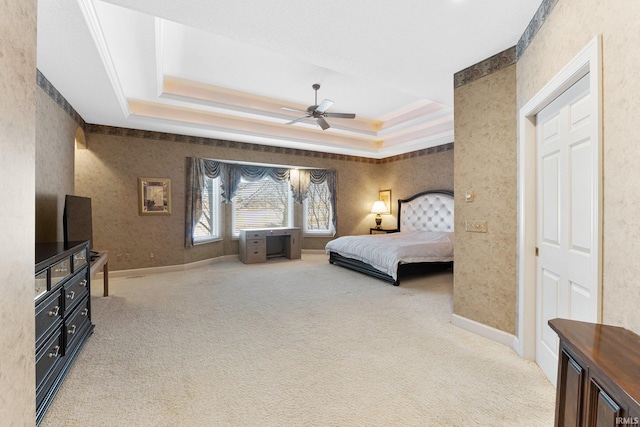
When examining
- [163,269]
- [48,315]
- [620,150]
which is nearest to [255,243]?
[163,269]

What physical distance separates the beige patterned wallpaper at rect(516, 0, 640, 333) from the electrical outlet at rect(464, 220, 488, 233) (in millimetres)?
1416

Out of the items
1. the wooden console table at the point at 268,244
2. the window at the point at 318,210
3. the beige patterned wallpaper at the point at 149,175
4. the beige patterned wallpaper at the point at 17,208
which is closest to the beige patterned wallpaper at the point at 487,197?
the beige patterned wallpaper at the point at 17,208

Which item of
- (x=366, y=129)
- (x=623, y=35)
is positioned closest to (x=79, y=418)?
(x=623, y=35)

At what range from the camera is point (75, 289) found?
→ 8.04 feet

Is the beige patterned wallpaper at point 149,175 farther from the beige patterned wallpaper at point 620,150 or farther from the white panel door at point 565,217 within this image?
the beige patterned wallpaper at point 620,150

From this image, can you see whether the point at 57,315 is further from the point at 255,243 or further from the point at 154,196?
the point at 255,243

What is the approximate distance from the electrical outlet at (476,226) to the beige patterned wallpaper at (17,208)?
3076mm

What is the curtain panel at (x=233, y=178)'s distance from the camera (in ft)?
18.3

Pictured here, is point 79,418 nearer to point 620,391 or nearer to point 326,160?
point 620,391

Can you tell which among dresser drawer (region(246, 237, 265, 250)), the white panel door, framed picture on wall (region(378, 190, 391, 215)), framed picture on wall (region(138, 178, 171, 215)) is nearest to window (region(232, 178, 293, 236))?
dresser drawer (region(246, 237, 265, 250))

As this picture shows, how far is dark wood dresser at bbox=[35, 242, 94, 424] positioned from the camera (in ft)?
5.79

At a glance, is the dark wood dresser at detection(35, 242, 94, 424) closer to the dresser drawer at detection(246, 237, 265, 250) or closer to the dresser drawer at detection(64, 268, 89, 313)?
the dresser drawer at detection(64, 268, 89, 313)

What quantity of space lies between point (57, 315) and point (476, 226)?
3.50 meters

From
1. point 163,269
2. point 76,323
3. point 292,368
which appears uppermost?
point 76,323
